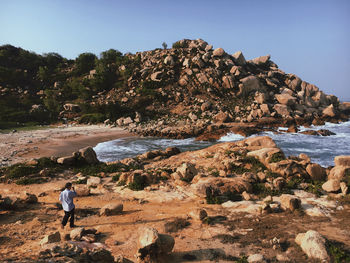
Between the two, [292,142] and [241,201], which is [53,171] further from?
[292,142]

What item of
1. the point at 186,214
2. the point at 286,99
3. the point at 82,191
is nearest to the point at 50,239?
the point at 186,214

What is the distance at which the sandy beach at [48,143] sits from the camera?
20.8m

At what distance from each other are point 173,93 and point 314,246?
50.0 metres

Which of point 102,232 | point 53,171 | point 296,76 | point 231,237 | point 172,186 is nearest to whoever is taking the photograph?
point 231,237

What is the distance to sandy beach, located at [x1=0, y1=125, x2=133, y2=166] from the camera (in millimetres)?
20844

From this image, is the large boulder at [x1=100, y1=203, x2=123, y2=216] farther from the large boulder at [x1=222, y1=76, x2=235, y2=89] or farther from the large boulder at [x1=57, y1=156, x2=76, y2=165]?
the large boulder at [x1=222, y1=76, x2=235, y2=89]

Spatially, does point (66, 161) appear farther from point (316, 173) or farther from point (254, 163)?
point (316, 173)

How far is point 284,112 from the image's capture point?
1810 inches

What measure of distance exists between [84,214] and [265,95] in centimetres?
5189

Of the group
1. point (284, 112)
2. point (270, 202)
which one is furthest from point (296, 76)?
point (270, 202)

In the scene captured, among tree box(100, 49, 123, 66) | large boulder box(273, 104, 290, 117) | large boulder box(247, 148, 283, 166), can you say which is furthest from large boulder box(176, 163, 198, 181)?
tree box(100, 49, 123, 66)

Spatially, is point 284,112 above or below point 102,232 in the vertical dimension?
above

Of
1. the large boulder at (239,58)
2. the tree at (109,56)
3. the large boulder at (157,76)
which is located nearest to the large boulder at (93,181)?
the large boulder at (157,76)

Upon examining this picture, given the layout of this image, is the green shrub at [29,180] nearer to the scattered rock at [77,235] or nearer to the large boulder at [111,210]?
the large boulder at [111,210]
